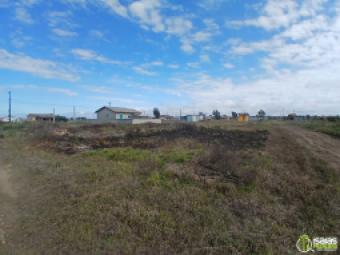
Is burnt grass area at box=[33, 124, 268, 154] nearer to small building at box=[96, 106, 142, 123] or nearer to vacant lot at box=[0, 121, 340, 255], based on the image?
vacant lot at box=[0, 121, 340, 255]

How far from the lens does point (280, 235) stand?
14.4 ft

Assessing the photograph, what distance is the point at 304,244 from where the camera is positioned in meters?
4.22

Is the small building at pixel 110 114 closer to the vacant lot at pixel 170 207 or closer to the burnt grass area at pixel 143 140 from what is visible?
the burnt grass area at pixel 143 140

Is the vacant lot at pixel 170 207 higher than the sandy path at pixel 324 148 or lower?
lower

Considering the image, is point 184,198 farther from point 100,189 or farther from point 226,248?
point 100,189

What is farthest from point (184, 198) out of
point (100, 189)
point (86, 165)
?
point (86, 165)

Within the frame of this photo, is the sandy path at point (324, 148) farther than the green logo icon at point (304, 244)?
Yes

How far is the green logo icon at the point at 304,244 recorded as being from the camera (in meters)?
4.12
